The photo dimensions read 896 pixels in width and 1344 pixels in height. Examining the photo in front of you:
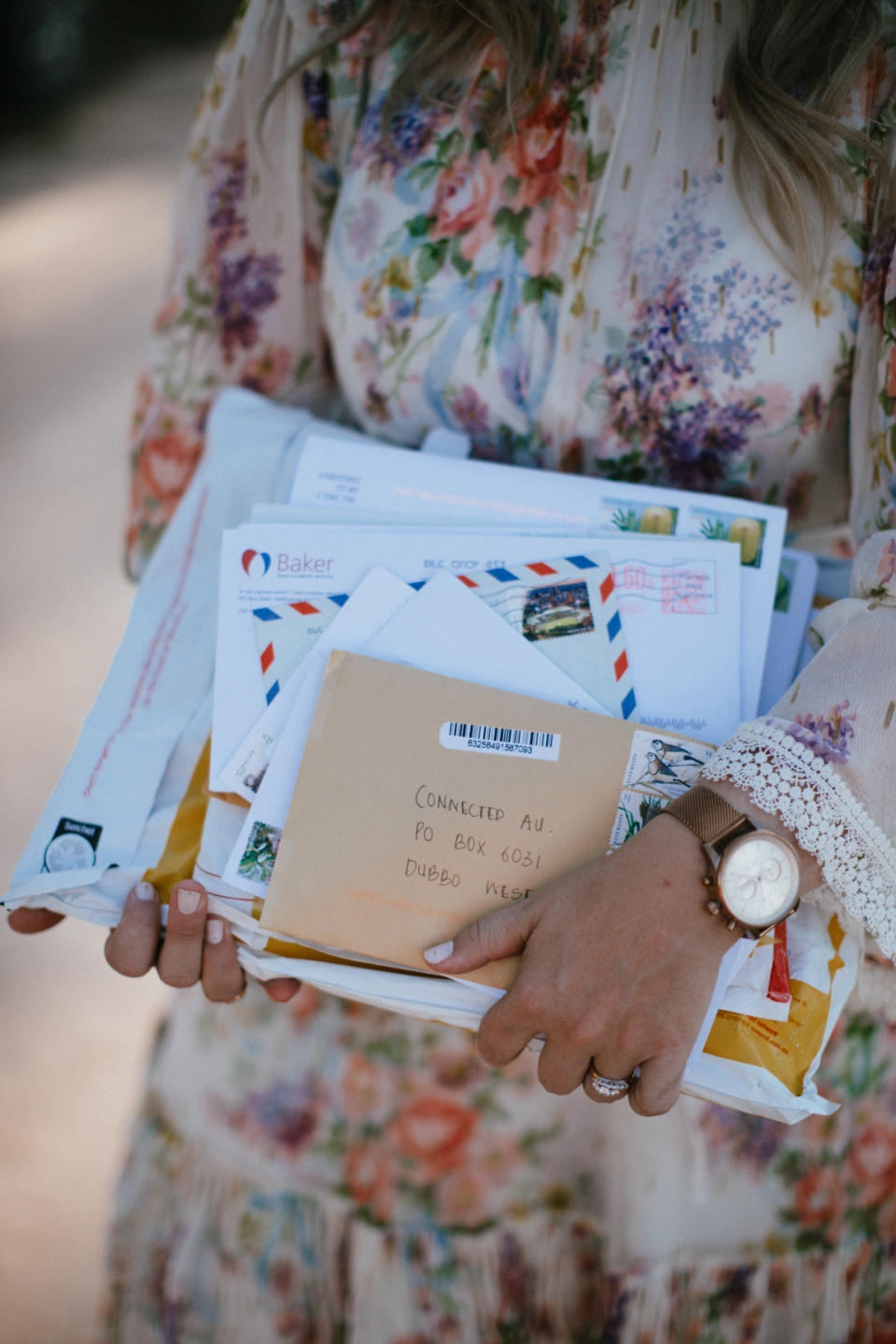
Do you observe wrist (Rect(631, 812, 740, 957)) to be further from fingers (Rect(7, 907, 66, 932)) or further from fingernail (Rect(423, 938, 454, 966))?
fingers (Rect(7, 907, 66, 932))

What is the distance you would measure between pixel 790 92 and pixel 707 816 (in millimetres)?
535

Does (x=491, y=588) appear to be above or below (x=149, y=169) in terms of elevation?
below

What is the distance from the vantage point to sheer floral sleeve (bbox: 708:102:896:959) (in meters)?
0.53

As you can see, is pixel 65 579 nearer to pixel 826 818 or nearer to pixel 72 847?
pixel 72 847

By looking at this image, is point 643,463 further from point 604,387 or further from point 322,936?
point 322,936

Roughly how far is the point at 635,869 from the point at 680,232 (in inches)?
19.5

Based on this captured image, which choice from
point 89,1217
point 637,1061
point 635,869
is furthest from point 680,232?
point 89,1217

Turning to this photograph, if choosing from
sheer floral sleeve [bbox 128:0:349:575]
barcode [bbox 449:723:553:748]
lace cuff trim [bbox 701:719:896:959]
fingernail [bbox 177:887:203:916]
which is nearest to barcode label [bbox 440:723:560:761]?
barcode [bbox 449:723:553:748]

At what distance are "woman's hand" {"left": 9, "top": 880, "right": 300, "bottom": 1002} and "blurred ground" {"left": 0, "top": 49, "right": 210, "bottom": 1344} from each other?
2.70 feet

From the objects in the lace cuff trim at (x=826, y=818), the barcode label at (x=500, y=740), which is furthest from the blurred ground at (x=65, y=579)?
the lace cuff trim at (x=826, y=818)

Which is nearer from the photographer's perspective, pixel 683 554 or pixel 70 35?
pixel 683 554

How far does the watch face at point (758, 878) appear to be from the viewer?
0.51 m

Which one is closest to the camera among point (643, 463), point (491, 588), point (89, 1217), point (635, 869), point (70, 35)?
point (635, 869)

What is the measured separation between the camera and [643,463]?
76 centimetres
